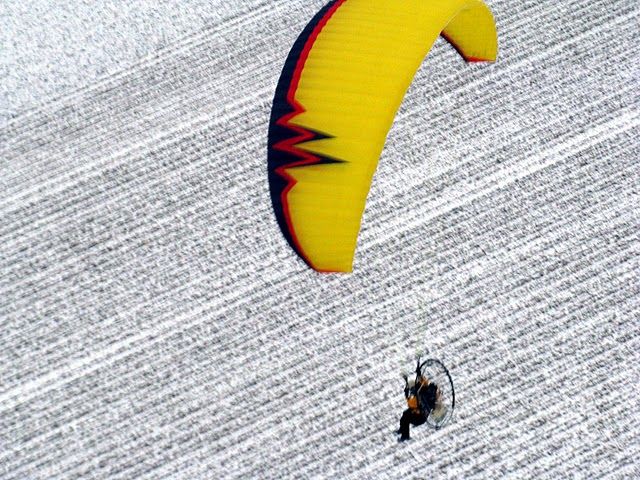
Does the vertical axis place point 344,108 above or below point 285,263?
above

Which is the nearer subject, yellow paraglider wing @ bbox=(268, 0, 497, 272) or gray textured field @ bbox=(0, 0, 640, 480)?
yellow paraglider wing @ bbox=(268, 0, 497, 272)

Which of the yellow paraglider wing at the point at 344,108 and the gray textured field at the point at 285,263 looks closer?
the yellow paraglider wing at the point at 344,108

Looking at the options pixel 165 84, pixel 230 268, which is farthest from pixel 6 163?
pixel 230 268

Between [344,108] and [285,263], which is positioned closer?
[344,108]
